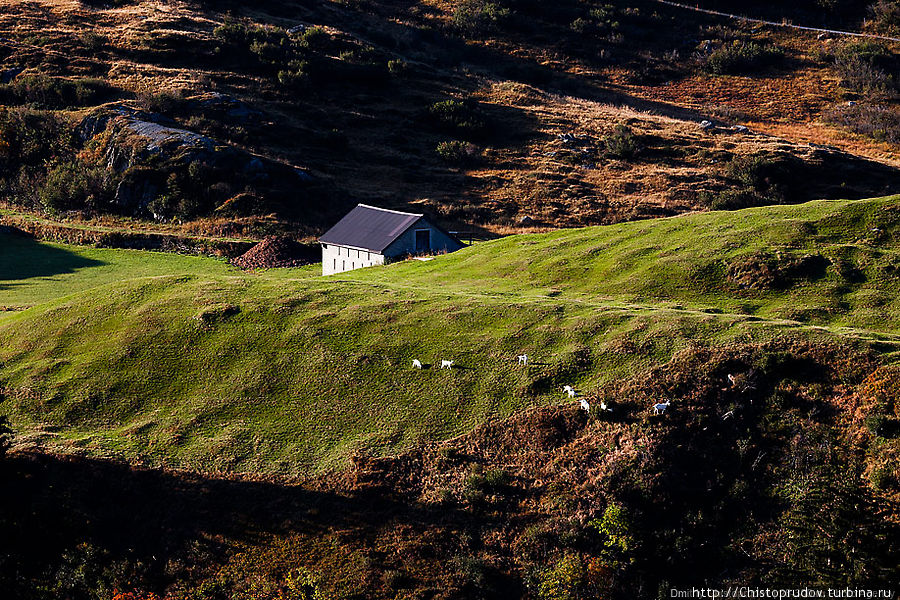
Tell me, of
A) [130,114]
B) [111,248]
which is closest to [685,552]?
[111,248]

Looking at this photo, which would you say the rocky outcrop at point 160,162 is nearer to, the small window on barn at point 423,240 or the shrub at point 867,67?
the small window on barn at point 423,240

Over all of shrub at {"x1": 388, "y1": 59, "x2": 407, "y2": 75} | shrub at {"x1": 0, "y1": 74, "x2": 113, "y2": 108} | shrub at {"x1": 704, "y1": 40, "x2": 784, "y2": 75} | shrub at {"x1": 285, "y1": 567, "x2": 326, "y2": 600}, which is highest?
shrub at {"x1": 704, "y1": 40, "x2": 784, "y2": 75}

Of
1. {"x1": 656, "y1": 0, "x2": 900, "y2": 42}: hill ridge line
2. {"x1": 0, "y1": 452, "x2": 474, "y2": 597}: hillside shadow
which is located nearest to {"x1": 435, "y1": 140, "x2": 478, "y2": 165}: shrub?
{"x1": 0, "y1": 452, "x2": 474, "y2": 597}: hillside shadow

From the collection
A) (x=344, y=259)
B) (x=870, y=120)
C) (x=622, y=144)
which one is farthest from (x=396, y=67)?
(x=870, y=120)

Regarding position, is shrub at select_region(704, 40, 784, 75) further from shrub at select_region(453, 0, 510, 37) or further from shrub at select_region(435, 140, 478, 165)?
shrub at select_region(435, 140, 478, 165)

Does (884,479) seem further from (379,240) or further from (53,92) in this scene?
(53,92)
